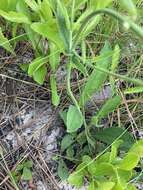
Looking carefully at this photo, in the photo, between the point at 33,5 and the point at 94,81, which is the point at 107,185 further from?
the point at 33,5

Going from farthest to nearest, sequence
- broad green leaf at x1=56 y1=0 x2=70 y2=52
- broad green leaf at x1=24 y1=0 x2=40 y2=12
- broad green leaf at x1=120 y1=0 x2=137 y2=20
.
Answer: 1. broad green leaf at x1=24 y1=0 x2=40 y2=12
2. broad green leaf at x1=56 y1=0 x2=70 y2=52
3. broad green leaf at x1=120 y1=0 x2=137 y2=20

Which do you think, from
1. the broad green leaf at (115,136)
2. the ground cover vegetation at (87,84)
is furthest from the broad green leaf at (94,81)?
the broad green leaf at (115,136)

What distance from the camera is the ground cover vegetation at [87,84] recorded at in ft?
3.19

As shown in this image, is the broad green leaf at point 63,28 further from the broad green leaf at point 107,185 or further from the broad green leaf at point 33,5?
the broad green leaf at point 107,185

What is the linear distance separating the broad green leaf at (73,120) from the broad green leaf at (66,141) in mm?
60

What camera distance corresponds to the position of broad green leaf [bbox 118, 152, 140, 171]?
0.96m

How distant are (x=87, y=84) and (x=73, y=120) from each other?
0.35ft

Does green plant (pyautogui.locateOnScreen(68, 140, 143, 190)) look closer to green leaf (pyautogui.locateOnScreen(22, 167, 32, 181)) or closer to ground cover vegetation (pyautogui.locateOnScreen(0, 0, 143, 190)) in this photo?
ground cover vegetation (pyautogui.locateOnScreen(0, 0, 143, 190))

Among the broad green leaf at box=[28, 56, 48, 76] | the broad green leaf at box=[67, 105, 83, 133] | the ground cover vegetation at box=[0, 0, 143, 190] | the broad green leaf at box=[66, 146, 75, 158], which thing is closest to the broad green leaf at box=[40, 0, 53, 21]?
the ground cover vegetation at box=[0, 0, 143, 190]

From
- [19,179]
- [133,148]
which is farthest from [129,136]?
[19,179]

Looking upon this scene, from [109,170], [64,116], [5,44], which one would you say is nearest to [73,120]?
[64,116]

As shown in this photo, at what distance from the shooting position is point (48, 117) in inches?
46.0

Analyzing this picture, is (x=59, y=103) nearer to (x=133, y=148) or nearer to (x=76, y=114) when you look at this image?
(x=76, y=114)

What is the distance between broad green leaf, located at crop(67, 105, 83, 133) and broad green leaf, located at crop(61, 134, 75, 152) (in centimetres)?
6
